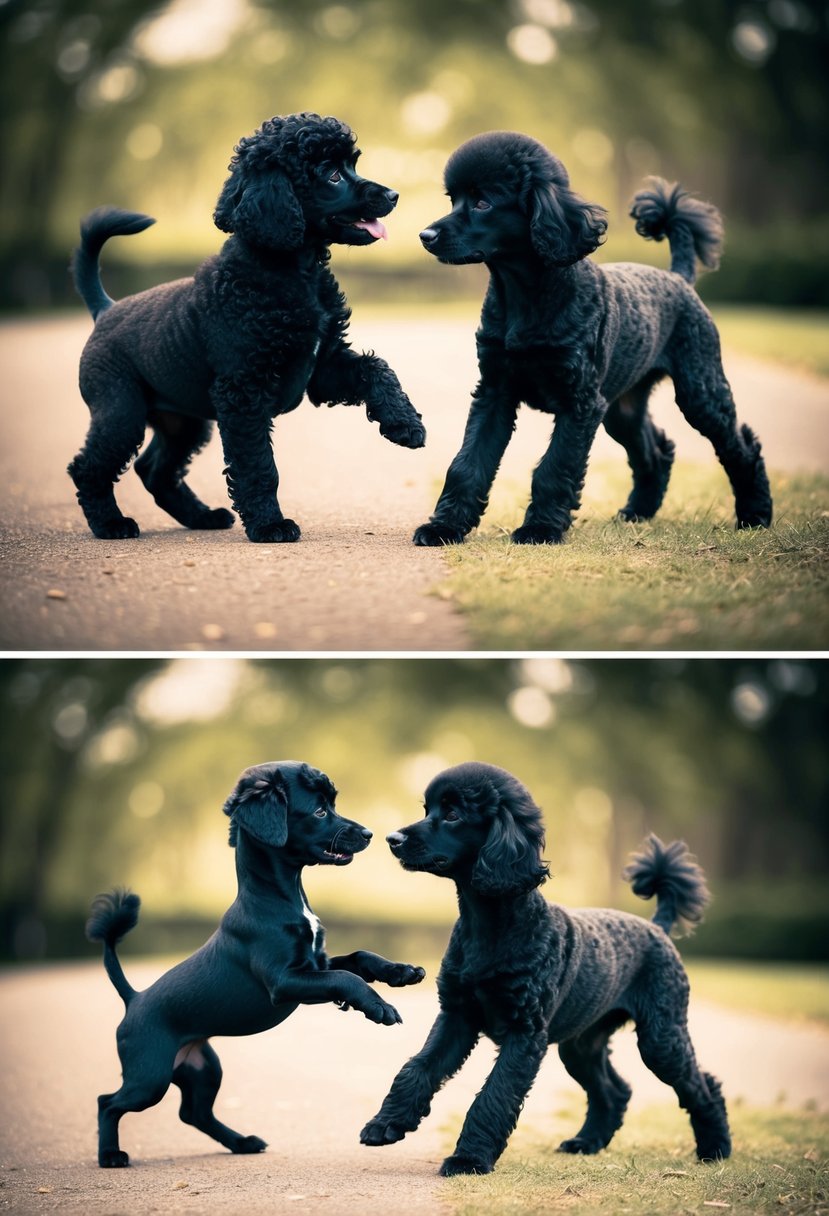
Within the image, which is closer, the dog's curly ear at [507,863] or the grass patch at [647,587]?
the dog's curly ear at [507,863]

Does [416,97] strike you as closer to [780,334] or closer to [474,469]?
[780,334]

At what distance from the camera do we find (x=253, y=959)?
220 inches

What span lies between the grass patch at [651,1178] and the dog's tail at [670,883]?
0.98 metres

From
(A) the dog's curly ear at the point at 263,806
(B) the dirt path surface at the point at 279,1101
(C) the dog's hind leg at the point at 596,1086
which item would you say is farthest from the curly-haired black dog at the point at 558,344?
(B) the dirt path surface at the point at 279,1101

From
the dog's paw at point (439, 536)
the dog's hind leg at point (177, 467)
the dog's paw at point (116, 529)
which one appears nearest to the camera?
the dog's paw at point (439, 536)

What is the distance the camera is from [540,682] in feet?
81.9

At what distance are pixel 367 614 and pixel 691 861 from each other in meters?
1.93

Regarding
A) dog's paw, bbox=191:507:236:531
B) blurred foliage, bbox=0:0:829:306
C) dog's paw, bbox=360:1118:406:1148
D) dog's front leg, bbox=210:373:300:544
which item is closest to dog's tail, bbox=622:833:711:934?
dog's paw, bbox=360:1118:406:1148

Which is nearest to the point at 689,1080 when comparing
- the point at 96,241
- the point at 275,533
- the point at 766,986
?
the point at 275,533

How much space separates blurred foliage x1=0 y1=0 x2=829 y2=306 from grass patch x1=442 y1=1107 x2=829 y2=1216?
89.2 feet

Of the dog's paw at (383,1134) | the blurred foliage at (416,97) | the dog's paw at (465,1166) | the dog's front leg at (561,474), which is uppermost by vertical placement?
the blurred foliage at (416,97)

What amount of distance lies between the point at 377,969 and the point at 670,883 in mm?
1871

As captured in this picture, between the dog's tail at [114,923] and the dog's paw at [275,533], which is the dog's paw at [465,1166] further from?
the dog's paw at [275,533]

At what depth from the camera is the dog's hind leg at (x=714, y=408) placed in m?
7.84
